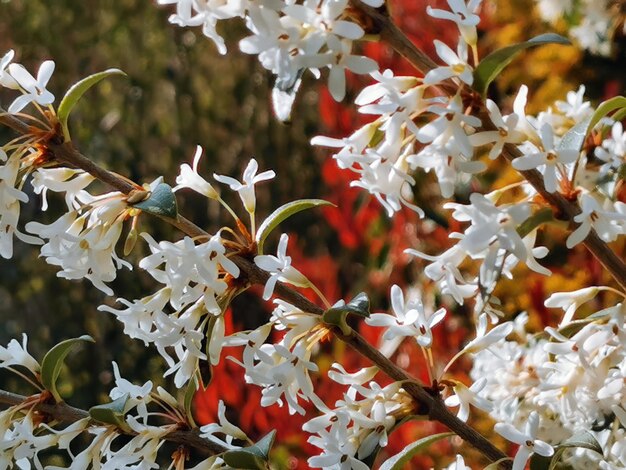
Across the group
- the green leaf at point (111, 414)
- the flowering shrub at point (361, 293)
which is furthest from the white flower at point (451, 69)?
the green leaf at point (111, 414)

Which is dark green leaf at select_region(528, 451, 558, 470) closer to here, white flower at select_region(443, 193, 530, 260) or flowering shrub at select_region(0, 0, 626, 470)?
flowering shrub at select_region(0, 0, 626, 470)

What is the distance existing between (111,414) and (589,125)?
40cm

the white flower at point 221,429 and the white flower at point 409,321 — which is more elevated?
the white flower at point 409,321

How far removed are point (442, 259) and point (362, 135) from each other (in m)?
0.10

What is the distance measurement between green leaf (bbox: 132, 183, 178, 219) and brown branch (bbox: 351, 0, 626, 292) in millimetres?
186

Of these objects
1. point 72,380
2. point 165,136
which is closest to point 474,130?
point 72,380

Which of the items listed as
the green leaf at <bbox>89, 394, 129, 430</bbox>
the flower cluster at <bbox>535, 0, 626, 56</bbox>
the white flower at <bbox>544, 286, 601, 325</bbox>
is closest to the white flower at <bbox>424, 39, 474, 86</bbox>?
the white flower at <bbox>544, 286, 601, 325</bbox>

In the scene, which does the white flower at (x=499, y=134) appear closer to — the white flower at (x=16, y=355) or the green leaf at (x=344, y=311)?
the green leaf at (x=344, y=311)

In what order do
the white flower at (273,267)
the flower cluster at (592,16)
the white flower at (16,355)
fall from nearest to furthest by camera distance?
the white flower at (273,267), the white flower at (16,355), the flower cluster at (592,16)

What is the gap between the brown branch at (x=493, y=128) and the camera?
1.87 ft

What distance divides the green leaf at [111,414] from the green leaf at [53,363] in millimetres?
62

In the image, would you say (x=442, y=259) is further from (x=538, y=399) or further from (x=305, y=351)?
(x=538, y=399)

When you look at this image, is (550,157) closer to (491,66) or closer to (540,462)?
(491,66)

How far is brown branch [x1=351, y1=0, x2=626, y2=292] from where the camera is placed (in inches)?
22.5
